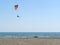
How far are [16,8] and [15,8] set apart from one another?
100 millimetres

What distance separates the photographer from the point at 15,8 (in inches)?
749

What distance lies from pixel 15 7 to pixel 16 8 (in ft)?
1.18

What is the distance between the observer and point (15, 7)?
737 inches

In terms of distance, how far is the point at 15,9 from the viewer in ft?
62.8

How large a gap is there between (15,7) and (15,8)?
32cm

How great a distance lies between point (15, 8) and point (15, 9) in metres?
0.15

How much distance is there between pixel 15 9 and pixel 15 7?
47cm

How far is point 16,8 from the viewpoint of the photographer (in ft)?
62.5
